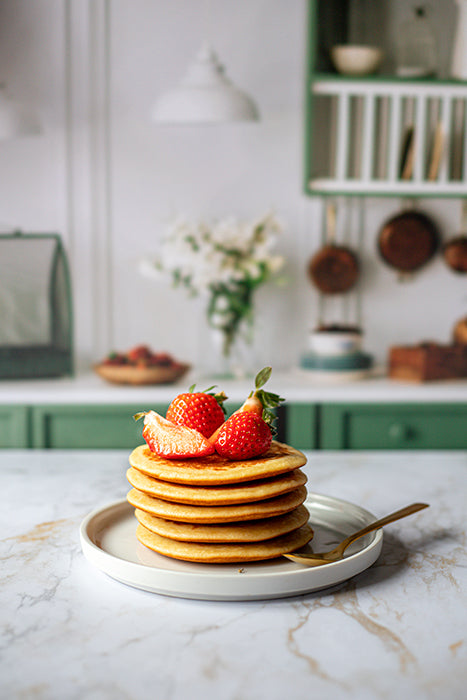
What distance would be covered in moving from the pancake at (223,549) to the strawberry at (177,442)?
3.7 inches

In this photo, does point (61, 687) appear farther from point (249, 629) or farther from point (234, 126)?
point (234, 126)

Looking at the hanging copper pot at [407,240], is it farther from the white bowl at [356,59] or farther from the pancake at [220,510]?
the pancake at [220,510]

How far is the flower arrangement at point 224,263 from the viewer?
2.50 m

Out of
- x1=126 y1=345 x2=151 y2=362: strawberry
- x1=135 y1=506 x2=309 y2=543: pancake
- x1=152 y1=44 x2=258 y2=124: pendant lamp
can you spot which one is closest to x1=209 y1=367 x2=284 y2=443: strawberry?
x1=135 y1=506 x2=309 y2=543: pancake

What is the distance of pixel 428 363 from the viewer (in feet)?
8.18

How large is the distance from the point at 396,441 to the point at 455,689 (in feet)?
6.28

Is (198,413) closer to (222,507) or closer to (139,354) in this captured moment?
(222,507)

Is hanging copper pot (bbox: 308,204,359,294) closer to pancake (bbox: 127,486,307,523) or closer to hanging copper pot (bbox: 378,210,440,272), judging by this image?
hanging copper pot (bbox: 378,210,440,272)

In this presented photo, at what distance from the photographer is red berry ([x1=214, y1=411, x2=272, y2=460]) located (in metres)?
0.72

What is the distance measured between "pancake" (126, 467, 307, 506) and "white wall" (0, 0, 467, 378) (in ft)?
6.56

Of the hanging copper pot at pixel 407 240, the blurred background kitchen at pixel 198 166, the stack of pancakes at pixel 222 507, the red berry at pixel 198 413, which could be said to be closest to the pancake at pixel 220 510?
the stack of pancakes at pixel 222 507

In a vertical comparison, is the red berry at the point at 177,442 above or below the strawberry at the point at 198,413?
below

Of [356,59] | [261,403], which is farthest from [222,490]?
[356,59]

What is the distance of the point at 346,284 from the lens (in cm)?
283
